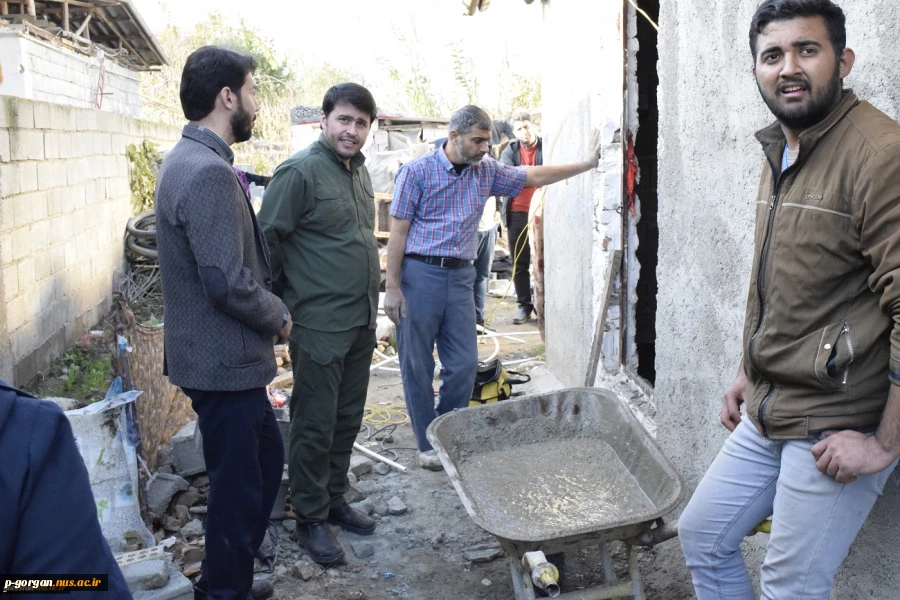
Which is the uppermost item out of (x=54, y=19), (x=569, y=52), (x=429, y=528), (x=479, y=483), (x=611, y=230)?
(x=54, y=19)

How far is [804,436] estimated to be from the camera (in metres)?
1.90

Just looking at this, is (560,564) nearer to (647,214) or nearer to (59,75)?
(647,214)

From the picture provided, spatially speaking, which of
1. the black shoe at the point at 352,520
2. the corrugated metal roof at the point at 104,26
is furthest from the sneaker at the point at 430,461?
the corrugated metal roof at the point at 104,26

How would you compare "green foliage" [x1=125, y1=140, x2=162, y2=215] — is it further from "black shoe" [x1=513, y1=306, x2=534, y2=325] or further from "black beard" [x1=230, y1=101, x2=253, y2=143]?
"black beard" [x1=230, y1=101, x2=253, y2=143]

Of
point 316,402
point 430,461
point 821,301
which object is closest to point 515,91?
point 430,461

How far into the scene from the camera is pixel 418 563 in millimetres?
3785

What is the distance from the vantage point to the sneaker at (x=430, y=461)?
15.9 feet

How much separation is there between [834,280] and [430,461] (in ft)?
11.0

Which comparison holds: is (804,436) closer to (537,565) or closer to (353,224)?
(537,565)

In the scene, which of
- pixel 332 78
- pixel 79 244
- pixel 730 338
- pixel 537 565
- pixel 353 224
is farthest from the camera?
pixel 332 78

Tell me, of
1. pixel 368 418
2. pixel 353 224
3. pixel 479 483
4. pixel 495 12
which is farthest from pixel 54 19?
pixel 479 483

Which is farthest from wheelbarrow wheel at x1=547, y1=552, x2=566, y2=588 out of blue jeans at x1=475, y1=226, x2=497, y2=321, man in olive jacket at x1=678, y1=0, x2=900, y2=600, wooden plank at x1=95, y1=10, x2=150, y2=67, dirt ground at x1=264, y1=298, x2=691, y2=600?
wooden plank at x1=95, y1=10, x2=150, y2=67

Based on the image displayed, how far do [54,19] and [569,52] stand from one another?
42.4ft

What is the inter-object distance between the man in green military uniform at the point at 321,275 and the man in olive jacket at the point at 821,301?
6.67ft
